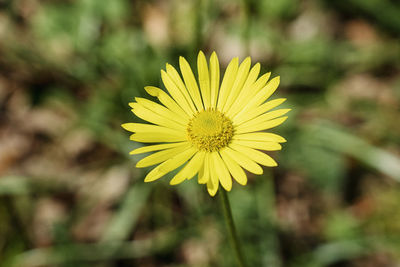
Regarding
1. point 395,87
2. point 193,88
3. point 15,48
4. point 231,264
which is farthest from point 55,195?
point 395,87

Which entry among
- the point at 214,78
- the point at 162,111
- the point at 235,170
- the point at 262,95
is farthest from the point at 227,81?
the point at 235,170

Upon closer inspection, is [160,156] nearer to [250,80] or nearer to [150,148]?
[150,148]

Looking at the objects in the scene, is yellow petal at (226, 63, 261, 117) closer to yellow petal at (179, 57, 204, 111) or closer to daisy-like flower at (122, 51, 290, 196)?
daisy-like flower at (122, 51, 290, 196)

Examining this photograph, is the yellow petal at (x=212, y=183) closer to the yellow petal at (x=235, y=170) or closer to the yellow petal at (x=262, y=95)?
the yellow petal at (x=235, y=170)

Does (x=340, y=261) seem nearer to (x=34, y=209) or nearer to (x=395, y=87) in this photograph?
(x=395, y=87)

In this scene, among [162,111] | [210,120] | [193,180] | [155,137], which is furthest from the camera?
[193,180]

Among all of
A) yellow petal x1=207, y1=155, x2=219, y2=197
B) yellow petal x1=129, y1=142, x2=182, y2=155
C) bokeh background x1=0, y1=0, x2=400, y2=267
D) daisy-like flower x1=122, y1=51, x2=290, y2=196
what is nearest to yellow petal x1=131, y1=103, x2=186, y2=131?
daisy-like flower x1=122, y1=51, x2=290, y2=196
